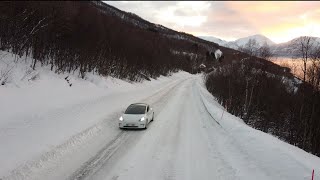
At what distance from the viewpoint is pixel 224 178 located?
34.0 feet

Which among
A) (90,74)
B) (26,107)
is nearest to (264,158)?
(26,107)

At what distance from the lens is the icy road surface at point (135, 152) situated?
10359mm

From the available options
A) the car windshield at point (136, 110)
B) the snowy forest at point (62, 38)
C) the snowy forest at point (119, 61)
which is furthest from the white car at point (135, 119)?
the snowy forest at point (62, 38)

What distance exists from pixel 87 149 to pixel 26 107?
17.5 feet

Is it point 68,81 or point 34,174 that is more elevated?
point 68,81

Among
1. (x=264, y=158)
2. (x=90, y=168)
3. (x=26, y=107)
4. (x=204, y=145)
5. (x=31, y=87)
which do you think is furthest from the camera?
(x=31, y=87)

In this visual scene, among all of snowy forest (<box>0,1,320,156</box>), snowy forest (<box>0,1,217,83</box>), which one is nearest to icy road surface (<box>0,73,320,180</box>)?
snowy forest (<box>0,1,320,156</box>)

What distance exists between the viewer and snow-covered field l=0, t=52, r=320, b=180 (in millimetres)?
10508

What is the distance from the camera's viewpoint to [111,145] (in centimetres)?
1444

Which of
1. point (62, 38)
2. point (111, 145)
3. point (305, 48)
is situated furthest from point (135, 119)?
point (305, 48)

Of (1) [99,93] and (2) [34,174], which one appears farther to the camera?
(1) [99,93]

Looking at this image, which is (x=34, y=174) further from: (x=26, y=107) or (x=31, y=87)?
(x=31, y=87)

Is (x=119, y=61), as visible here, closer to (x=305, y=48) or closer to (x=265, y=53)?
(x=265, y=53)

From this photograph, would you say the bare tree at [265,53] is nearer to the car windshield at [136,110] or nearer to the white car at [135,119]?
the car windshield at [136,110]
